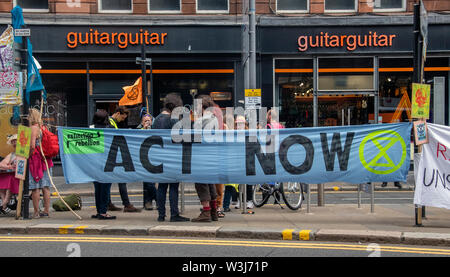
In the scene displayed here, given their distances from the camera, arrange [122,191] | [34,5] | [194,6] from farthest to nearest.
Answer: [194,6] < [34,5] < [122,191]

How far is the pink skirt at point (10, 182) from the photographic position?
32.1 ft

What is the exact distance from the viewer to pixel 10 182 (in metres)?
9.77

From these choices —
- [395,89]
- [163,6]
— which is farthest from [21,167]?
[395,89]

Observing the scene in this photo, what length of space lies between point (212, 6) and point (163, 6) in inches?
71.9

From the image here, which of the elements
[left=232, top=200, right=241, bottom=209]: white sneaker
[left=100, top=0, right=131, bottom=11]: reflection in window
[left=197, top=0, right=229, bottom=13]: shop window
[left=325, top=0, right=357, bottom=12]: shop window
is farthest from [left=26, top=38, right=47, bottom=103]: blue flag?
[left=325, top=0, right=357, bottom=12]: shop window

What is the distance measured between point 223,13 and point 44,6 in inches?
259

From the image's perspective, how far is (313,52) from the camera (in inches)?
773

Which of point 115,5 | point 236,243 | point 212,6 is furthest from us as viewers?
point 212,6

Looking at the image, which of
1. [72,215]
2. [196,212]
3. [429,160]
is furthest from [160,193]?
[429,160]

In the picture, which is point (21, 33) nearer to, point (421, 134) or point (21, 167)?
point (21, 167)

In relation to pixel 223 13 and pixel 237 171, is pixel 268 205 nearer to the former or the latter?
pixel 237 171

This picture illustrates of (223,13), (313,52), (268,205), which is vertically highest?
(223,13)

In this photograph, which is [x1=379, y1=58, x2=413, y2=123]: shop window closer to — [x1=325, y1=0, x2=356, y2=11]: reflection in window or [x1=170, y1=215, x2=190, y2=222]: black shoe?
[x1=325, y1=0, x2=356, y2=11]: reflection in window
